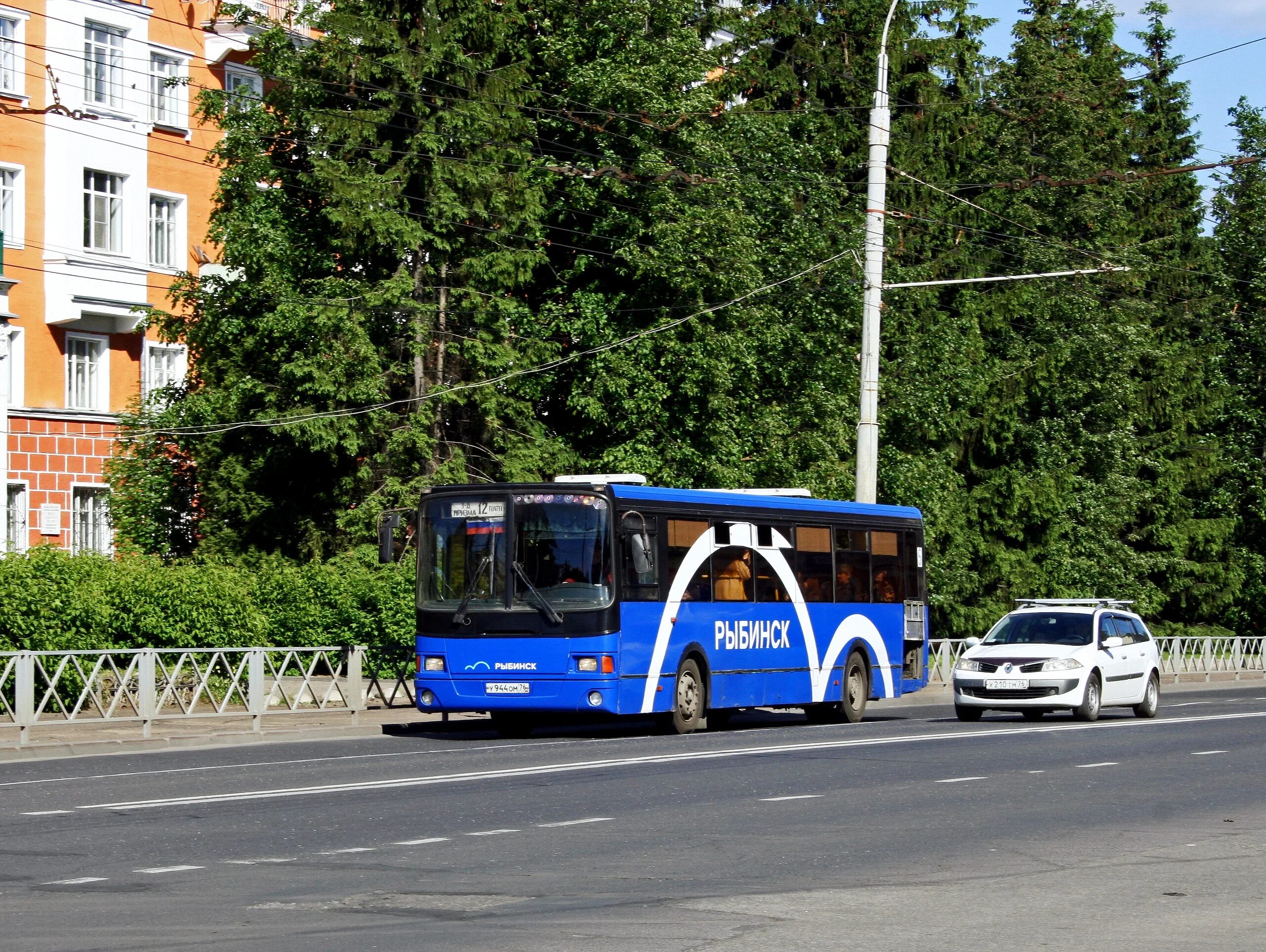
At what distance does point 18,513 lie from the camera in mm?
43250

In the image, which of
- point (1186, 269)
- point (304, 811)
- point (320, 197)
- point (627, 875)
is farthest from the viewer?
point (1186, 269)

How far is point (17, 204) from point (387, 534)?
957 inches

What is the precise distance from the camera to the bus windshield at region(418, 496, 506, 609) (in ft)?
75.1

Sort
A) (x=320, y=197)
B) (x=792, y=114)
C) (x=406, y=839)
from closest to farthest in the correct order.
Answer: (x=406, y=839) → (x=320, y=197) → (x=792, y=114)

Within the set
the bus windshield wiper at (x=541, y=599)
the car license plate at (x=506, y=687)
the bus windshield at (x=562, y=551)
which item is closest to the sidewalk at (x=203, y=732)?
the car license plate at (x=506, y=687)

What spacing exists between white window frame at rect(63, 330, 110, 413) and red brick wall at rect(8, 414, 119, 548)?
728 millimetres

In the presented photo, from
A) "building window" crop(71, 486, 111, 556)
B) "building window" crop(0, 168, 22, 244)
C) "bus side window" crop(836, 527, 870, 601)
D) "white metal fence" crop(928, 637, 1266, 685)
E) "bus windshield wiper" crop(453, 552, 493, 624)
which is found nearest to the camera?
"bus windshield wiper" crop(453, 552, 493, 624)

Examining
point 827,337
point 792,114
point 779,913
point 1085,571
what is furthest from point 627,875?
point 1085,571

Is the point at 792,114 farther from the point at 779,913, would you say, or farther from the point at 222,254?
the point at 779,913

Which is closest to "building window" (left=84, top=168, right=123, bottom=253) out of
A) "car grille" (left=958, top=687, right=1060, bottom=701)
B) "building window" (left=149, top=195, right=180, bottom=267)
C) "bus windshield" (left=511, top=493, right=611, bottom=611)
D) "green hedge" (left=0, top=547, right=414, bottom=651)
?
"building window" (left=149, top=195, right=180, bottom=267)

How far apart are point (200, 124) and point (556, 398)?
8.65 meters

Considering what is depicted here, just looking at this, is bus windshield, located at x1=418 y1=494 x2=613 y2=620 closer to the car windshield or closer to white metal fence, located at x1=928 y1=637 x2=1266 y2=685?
the car windshield

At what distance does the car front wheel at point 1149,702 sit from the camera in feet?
91.5

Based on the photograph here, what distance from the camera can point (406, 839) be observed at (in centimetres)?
1240
